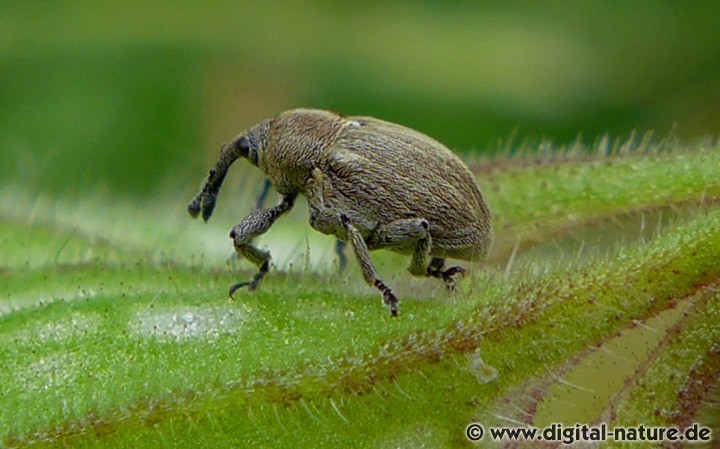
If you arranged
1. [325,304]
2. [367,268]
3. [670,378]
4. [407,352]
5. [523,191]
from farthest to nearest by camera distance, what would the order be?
1. [523,191]
2. [367,268]
3. [325,304]
4. [407,352]
5. [670,378]

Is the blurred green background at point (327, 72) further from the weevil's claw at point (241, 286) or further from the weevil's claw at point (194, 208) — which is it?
the weevil's claw at point (241, 286)

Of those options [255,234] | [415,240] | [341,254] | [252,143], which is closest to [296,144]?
[252,143]

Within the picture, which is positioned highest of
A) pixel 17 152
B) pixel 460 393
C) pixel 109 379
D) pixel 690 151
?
pixel 690 151

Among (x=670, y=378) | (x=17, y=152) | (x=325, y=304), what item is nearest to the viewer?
(x=670, y=378)

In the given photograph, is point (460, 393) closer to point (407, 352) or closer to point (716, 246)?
point (407, 352)

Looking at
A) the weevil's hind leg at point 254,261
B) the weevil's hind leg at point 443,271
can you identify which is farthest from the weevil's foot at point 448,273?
the weevil's hind leg at point 254,261

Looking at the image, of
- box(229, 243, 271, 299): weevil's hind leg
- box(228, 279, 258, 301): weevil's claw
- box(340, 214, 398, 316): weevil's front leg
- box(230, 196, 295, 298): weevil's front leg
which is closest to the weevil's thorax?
box(230, 196, 295, 298): weevil's front leg

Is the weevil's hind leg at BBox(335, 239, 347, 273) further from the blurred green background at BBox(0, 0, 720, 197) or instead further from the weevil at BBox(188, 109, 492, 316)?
the blurred green background at BBox(0, 0, 720, 197)

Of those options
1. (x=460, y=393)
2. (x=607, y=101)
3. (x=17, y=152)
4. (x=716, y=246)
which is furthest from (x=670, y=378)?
(x=17, y=152)
